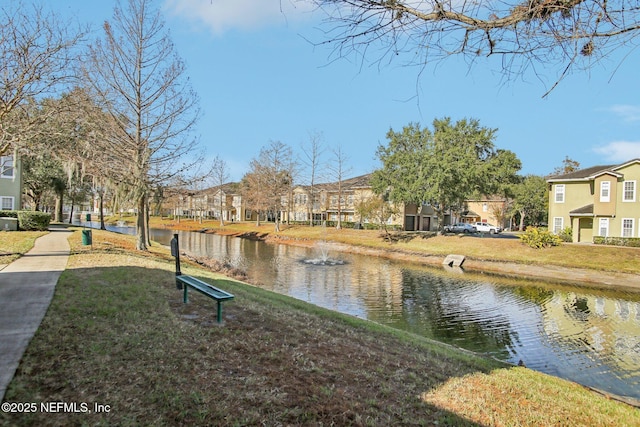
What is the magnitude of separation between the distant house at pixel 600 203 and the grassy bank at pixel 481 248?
5371mm

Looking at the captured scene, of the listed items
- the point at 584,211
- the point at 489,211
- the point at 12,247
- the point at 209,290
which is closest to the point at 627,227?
the point at 584,211

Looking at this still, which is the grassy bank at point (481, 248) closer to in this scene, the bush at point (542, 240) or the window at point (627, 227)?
the bush at point (542, 240)

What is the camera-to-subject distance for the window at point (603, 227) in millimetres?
32281

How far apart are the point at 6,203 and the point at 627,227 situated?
5089 centimetres

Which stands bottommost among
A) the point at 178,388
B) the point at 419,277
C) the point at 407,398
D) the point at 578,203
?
the point at 419,277

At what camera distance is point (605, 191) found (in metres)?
32.2

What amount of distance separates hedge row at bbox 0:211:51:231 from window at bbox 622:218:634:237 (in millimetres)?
45106

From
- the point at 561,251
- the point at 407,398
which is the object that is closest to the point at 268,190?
the point at 561,251

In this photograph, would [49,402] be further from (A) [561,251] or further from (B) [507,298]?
(A) [561,251]

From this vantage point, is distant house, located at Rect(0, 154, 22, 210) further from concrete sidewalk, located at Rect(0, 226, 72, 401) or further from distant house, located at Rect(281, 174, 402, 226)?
distant house, located at Rect(281, 174, 402, 226)

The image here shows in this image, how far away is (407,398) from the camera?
A: 447cm

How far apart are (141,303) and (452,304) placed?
14.0m

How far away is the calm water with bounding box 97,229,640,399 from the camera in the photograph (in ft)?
33.4

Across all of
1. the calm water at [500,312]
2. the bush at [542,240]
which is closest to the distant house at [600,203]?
the bush at [542,240]
